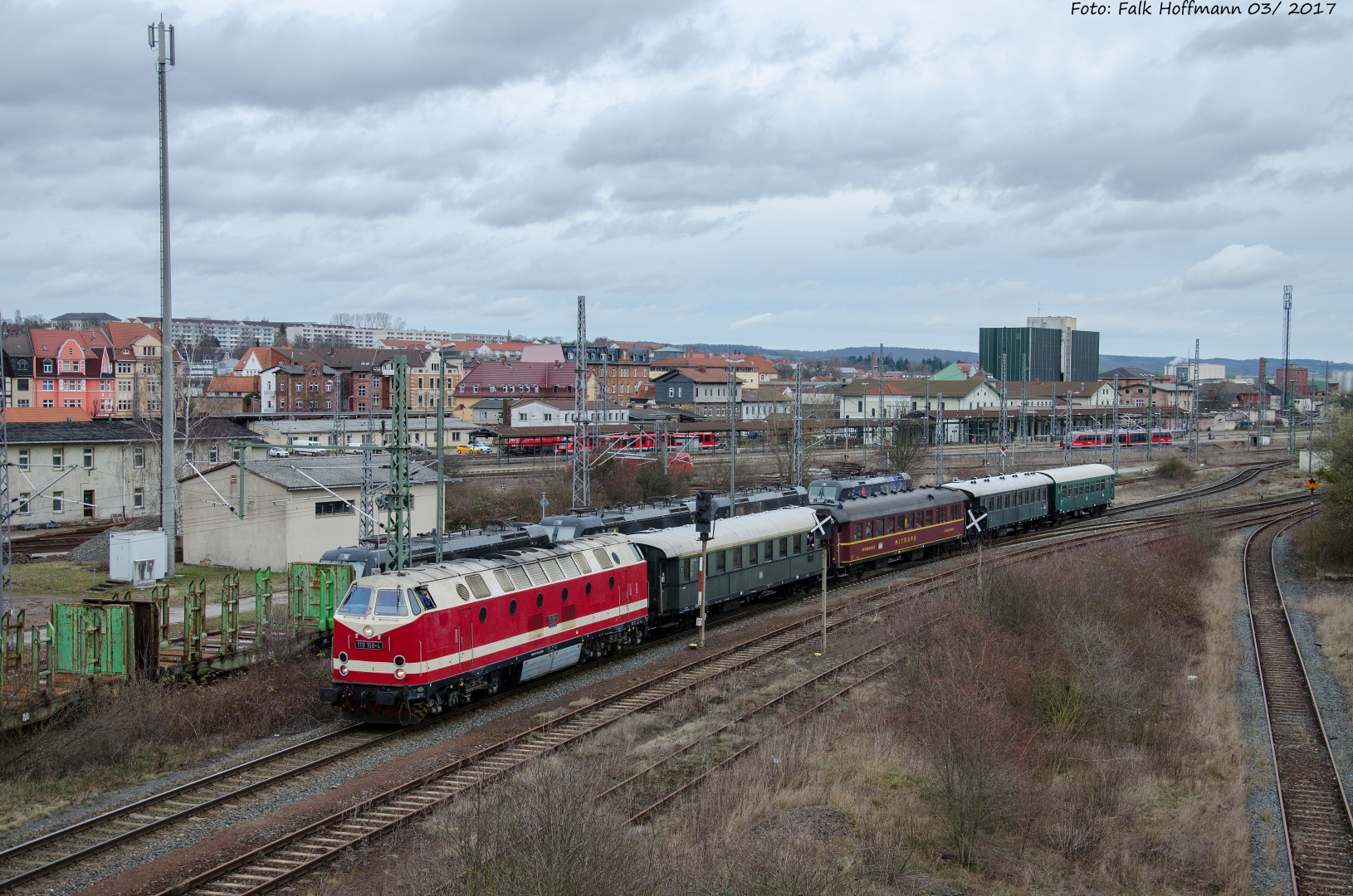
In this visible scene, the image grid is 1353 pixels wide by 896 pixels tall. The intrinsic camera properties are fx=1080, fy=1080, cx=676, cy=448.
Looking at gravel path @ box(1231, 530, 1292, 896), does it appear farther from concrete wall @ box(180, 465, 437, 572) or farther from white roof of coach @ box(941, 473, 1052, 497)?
concrete wall @ box(180, 465, 437, 572)

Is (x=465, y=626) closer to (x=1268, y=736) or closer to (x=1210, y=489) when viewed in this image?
(x=1268, y=736)

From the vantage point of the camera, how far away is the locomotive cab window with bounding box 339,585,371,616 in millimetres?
19609

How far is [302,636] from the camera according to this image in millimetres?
24797

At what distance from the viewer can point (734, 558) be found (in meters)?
31.3

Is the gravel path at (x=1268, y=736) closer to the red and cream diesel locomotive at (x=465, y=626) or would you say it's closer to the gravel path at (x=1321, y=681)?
the gravel path at (x=1321, y=681)

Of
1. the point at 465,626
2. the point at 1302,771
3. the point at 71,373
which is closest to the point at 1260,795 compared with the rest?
the point at 1302,771

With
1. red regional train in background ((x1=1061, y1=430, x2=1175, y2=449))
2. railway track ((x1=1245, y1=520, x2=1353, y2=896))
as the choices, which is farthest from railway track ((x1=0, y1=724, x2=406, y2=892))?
red regional train in background ((x1=1061, y1=430, x2=1175, y2=449))

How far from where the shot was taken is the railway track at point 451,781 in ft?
44.2

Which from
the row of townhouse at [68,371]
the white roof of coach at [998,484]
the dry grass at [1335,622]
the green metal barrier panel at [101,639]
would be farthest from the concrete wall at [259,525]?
the row of townhouse at [68,371]

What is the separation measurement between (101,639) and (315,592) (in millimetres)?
6238

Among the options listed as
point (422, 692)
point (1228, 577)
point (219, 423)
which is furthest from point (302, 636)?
point (219, 423)

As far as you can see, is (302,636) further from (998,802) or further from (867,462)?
(867,462)

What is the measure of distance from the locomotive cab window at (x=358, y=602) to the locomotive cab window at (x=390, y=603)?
22cm

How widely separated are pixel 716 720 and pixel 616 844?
10.8 m
